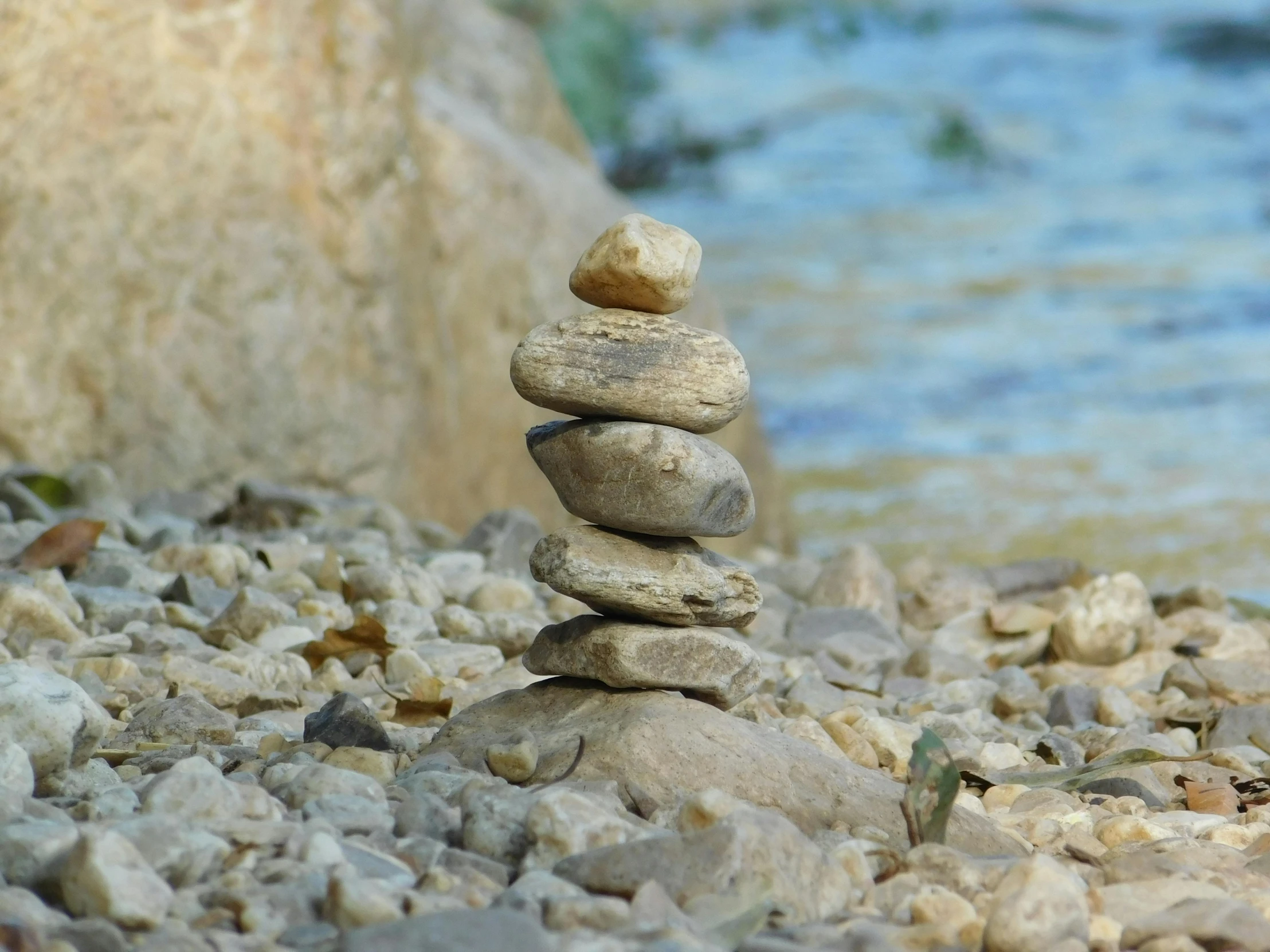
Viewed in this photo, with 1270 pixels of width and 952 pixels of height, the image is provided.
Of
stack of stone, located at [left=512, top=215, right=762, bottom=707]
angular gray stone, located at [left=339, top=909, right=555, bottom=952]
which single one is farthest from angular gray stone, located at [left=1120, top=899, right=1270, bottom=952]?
stack of stone, located at [left=512, top=215, right=762, bottom=707]

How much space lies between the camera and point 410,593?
410 centimetres

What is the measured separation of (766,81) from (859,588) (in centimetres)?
1660

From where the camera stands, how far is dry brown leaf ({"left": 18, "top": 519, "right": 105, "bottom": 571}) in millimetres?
3975

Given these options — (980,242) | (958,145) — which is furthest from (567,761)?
(958,145)

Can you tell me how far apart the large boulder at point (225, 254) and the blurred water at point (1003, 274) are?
2.56 m

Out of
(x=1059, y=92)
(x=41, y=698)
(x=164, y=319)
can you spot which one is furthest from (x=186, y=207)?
(x=1059, y=92)

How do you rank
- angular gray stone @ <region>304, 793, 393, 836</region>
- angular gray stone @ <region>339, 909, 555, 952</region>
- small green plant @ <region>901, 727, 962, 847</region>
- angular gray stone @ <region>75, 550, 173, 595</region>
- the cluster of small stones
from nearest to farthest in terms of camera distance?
angular gray stone @ <region>339, 909, 555, 952</region> → the cluster of small stones → angular gray stone @ <region>304, 793, 393, 836</region> → small green plant @ <region>901, 727, 962, 847</region> → angular gray stone @ <region>75, 550, 173, 595</region>

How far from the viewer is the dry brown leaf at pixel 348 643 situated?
11.6 feet

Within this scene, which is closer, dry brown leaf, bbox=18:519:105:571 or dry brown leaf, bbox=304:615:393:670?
dry brown leaf, bbox=304:615:393:670

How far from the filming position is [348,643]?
356cm

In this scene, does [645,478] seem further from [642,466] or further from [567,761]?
[567,761]

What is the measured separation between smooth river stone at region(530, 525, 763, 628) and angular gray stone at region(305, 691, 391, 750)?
16.0 inches

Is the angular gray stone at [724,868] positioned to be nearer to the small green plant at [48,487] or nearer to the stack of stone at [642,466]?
the stack of stone at [642,466]

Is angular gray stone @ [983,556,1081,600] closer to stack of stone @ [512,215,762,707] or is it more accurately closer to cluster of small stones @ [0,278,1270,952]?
cluster of small stones @ [0,278,1270,952]
